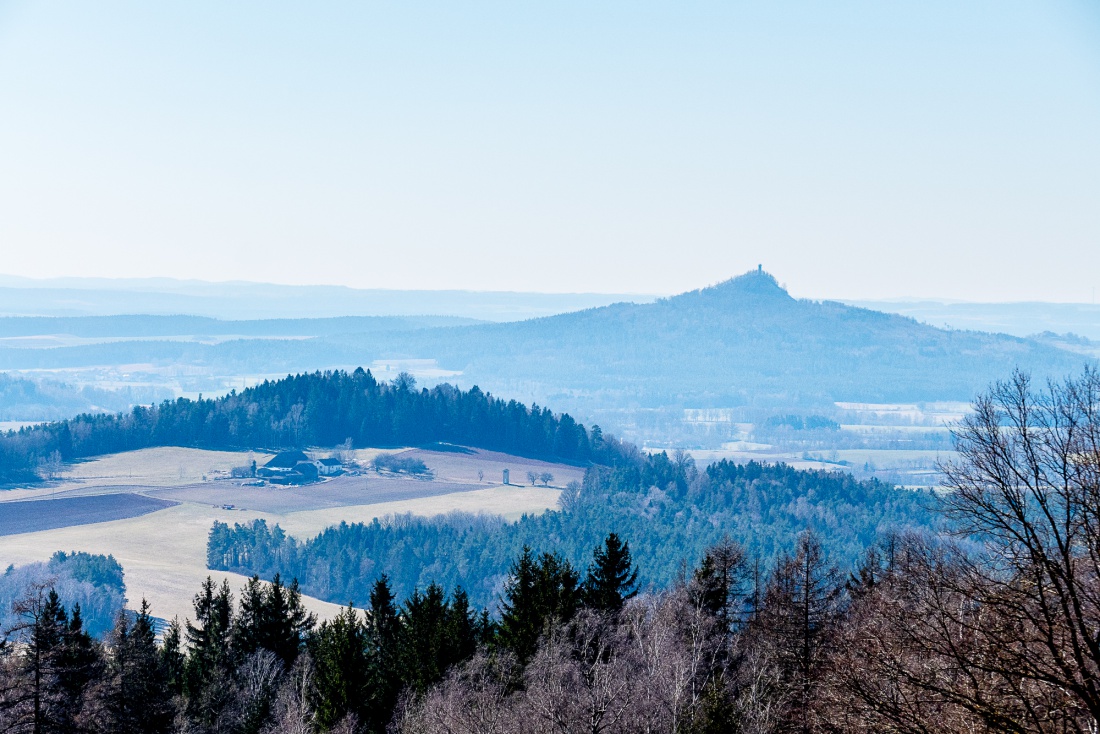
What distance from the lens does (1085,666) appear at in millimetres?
16219

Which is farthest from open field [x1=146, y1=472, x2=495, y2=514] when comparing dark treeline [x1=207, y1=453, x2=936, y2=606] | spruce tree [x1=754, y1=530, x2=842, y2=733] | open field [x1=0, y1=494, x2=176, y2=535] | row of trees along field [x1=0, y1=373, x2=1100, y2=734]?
spruce tree [x1=754, y1=530, x2=842, y2=733]

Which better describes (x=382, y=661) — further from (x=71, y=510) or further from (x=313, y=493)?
(x=313, y=493)

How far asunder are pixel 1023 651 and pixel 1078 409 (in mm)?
3843

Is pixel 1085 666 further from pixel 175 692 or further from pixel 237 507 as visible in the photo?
pixel 237 507

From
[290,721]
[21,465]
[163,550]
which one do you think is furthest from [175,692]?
[21,465]

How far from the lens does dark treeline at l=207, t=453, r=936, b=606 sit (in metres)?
145

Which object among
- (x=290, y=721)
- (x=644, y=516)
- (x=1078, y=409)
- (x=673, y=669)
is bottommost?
(x=644, y=516)

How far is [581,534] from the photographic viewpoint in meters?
164

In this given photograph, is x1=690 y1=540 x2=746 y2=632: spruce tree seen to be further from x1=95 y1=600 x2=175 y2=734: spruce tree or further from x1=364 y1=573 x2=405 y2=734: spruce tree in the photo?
x1=95 y1=600 x2=175 y2=734: spruce tree

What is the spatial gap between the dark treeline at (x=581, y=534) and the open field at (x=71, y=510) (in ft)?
52.2

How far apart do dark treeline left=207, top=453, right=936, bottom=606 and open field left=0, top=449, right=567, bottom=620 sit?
16.2 ft

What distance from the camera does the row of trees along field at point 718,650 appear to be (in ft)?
56.0

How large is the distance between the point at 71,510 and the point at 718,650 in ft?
454

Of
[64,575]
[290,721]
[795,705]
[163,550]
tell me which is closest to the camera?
[795,705]
